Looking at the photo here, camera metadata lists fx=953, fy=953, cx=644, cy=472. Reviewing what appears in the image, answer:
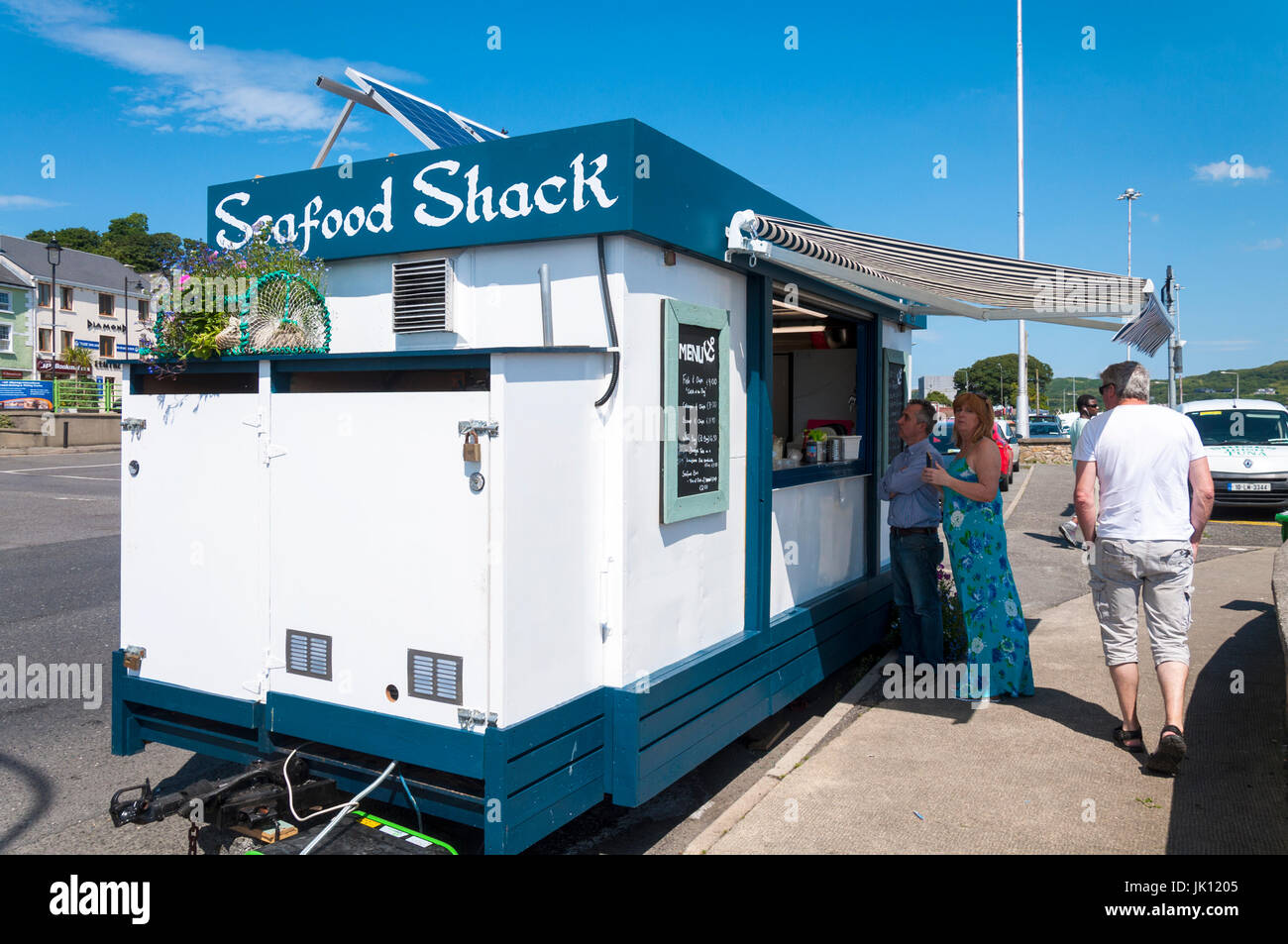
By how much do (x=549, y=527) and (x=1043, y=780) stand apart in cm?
282

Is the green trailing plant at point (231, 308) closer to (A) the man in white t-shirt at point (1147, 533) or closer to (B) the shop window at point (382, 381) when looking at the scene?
(B) the shop window at point (382, 381)

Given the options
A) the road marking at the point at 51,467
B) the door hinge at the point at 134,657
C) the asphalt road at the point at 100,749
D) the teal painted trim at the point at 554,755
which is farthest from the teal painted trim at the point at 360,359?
the road marking at the point at 51,467

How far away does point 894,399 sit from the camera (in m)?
7.31

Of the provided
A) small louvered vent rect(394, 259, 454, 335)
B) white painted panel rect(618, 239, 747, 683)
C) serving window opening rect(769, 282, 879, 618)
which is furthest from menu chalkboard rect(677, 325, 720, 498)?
small louvered vent rect(394, 259, 454, 335)

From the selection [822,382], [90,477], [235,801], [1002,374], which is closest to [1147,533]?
[822,382]

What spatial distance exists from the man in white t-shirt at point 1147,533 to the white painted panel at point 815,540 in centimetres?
154

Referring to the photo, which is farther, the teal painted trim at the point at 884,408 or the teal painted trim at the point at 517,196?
the teal painted trim at the point at 884,408

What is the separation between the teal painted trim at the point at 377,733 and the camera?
128 inches

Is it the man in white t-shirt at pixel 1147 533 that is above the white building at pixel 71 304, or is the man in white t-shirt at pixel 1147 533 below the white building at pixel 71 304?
below

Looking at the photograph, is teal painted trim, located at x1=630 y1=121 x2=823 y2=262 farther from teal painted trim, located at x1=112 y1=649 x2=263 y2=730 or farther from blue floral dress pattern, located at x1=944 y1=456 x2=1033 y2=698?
teal painted trim, located at x1=112 y1=649 x2=263 y2=730

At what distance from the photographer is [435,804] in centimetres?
336

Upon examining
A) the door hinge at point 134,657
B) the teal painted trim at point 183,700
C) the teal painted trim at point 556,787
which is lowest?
the teal painted trim at point 556,787
